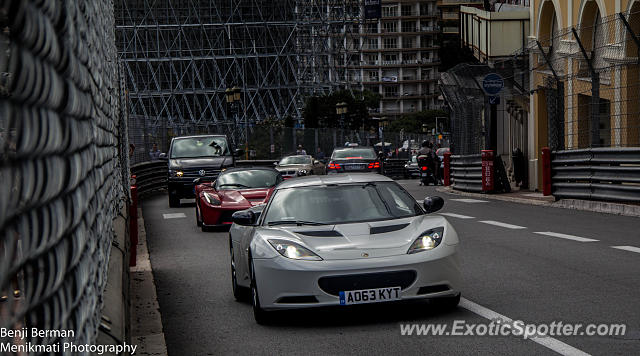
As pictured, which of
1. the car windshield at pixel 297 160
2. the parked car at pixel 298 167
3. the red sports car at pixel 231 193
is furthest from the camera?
the car windshield at pixel 297 160

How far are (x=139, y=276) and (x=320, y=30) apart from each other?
3789 inches

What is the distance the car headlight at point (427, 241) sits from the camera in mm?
Answer: 8352

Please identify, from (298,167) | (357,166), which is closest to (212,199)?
(298,167)

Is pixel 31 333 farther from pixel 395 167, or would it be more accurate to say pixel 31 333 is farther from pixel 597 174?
pixel 395 167

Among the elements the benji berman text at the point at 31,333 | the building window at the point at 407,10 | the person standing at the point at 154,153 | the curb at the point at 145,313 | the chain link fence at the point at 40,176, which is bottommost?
the curb at the point at 145,313

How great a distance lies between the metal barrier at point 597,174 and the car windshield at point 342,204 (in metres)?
11.4

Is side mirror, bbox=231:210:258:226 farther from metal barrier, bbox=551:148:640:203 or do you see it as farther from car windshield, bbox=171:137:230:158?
car windshield, bbox=171:137:230:158

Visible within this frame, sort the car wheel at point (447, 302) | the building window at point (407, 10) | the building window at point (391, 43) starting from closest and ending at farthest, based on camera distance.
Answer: the car wheel at point (447, 302), the building window at point (407, 10), the building window at point (391, 43)

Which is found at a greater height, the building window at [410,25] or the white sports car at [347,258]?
the building window at [410,25]

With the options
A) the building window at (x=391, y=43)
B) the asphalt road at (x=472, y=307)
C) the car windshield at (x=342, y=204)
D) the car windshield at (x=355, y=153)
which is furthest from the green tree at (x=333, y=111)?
the car windshield at (x=342, y=204)

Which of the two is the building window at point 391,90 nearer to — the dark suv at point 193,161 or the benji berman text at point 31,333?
the dark suv at point 193,161

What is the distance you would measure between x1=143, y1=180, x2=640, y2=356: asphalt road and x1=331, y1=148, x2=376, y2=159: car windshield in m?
27.0

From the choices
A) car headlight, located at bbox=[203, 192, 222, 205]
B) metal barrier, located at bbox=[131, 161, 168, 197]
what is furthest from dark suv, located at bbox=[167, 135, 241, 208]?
car headlight, located at bbox=[203, 192, 222, 205]

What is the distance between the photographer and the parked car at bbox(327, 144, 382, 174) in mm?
42781
